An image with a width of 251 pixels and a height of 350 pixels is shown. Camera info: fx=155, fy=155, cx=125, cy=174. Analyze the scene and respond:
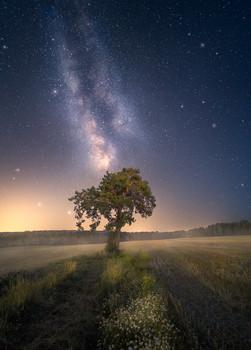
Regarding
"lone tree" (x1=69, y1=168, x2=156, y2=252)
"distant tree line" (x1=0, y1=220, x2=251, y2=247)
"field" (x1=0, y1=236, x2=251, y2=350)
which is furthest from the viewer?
"distant tree line" (x1=0, y1=220, x2=251, y2=247)

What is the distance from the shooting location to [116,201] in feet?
67.8

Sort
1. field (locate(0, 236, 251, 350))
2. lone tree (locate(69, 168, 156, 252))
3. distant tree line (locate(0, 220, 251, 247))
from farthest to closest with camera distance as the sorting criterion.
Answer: distant tree line (locate(0, 220, 251, 247))
lone tree (locate(69, 168, 156, 252))
field (locate(0, 236, 251, 350))

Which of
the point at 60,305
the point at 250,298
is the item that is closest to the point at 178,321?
the point at 250,298

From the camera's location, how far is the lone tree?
2131 centimetres

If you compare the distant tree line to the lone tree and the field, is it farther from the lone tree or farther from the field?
the field

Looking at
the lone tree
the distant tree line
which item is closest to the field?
the lone tree

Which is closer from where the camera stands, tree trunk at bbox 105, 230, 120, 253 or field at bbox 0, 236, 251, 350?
field at bbox 0, 236, 251, 350

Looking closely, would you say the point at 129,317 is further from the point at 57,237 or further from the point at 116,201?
the point at 57,237

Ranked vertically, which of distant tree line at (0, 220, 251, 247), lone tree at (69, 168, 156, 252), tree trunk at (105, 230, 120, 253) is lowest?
distant tree line at (0, 220, 251, 247)

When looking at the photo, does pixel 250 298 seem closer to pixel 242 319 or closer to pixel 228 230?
pixel 242 319

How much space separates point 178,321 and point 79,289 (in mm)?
5239

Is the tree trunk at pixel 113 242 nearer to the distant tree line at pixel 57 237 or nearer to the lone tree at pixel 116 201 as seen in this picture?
the lone tree at pixel 116 201

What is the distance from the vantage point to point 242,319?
448cm

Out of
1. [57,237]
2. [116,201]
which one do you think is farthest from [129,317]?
[57,237]
